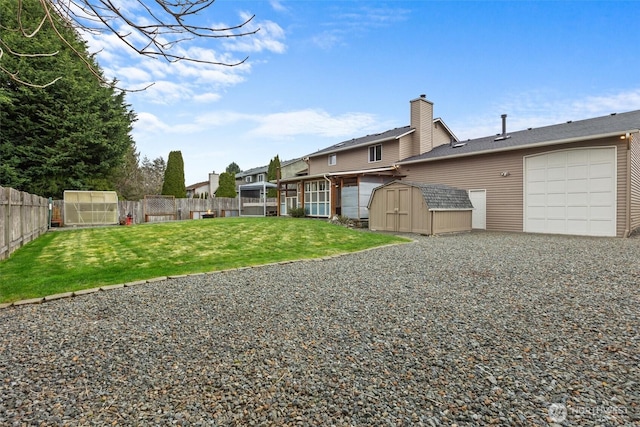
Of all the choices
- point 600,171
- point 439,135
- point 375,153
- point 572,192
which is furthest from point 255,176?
point 600,171

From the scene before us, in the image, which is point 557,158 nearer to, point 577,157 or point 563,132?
point 577,157

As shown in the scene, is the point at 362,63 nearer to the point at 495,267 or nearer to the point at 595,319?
the point at 495,267

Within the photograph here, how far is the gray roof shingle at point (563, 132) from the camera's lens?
1172cm

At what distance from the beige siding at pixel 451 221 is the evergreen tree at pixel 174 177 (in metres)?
25.1

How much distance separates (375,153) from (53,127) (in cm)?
2044

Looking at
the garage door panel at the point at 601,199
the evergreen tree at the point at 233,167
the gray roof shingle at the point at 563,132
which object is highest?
the evergreen tree at the point at 233,167

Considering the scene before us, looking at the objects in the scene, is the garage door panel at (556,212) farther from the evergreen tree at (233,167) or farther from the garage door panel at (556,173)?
the evergreen tree at (233,167)

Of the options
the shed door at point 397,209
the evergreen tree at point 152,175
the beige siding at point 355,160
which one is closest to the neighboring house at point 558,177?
the beige siding at point 355,160

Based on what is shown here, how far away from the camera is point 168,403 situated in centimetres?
216

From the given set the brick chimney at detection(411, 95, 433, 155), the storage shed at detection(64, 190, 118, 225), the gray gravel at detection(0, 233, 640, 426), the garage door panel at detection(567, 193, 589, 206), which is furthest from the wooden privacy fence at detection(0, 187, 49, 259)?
the brick chimney at detection(411, 95, 433, 155)

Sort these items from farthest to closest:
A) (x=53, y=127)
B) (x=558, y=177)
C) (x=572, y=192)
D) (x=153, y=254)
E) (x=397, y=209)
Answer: (x=53, y=127) → (x=397, y=209) → (x=558, y=177) → (x=572, y=192) → (x=153, y=254)

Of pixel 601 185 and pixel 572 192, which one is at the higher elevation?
pixel 601 185

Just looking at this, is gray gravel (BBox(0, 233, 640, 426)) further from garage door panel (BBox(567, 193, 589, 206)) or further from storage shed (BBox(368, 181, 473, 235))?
garage door panel (BBox(567, 193, 589, 206))

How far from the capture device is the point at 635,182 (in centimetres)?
1231
